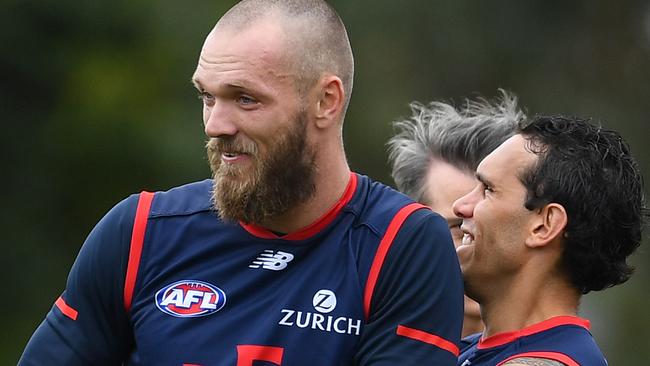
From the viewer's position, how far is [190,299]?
464 centimetres

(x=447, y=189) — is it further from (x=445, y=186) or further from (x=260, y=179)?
(x=260, y=179)

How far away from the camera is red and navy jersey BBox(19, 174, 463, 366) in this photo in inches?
178

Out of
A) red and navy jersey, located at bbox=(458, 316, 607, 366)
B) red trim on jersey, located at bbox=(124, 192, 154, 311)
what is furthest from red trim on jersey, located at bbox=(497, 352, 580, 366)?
red trim on jersey, located at bbox=(124, 192, 154, 311)

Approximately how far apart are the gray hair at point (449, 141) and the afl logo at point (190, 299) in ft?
6.55

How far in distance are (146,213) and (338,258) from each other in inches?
25.9

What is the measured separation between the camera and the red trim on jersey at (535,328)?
4.97 metres

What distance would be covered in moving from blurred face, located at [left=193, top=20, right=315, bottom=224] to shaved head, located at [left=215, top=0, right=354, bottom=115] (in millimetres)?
37

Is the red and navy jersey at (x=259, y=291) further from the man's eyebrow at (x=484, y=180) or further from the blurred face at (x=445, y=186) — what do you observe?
the blurred face at (x=445, y=186)

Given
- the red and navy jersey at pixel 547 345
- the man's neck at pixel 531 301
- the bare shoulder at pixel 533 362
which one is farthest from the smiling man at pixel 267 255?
the man's neck at pixel 531 301

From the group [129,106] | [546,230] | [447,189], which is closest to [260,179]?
[546,230]

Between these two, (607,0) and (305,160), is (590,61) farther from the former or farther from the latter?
(305,160)

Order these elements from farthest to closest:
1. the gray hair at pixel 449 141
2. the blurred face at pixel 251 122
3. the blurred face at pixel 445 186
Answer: the gray hair at pixel 449 141 < the blurred face at pixel 445 186 < the blurred face at pixel 251 122

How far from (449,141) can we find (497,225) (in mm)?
1438

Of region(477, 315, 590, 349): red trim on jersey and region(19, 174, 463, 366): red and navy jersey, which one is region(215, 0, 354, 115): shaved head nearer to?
region(19, 174, 463, 366): red and navy jersey
